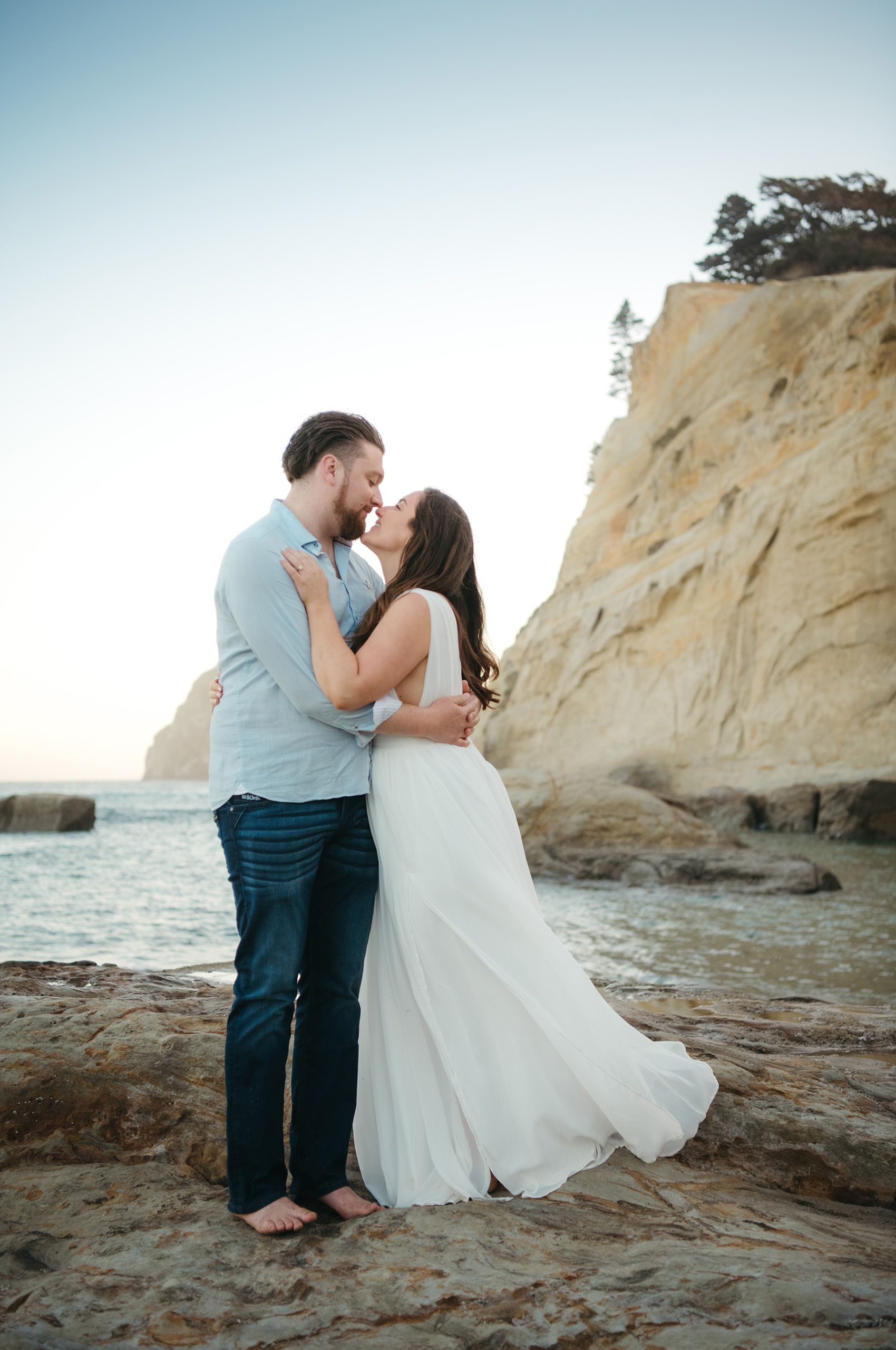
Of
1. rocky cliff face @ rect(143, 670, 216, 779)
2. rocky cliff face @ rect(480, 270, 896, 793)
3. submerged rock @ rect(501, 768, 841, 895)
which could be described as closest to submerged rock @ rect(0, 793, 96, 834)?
rocky cliff face @ rect(480, 270, 896, 793)

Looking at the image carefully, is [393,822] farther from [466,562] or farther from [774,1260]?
[774,1260]

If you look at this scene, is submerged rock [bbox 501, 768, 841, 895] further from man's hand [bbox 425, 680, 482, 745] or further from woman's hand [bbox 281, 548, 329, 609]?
woman's hand [bbox 281, 548, 329, 609]

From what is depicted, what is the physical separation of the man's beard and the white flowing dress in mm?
336

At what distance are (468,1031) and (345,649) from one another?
1208 mm

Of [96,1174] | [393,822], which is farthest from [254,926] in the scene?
[96,1174]

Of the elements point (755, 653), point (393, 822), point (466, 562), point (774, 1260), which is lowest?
point (774, 1260)

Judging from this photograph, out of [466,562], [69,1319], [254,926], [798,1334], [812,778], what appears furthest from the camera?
[812,778]

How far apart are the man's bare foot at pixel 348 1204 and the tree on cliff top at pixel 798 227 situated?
1364 inches

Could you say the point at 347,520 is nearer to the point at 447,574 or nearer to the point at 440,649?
the point at 447,574

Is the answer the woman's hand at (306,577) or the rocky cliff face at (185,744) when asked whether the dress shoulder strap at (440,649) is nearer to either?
the woman's hand at (306,577)

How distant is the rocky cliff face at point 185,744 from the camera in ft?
427

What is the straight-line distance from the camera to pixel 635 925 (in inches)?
384

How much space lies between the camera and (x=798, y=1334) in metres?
1.62

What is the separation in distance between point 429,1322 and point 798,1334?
0.70 meters
